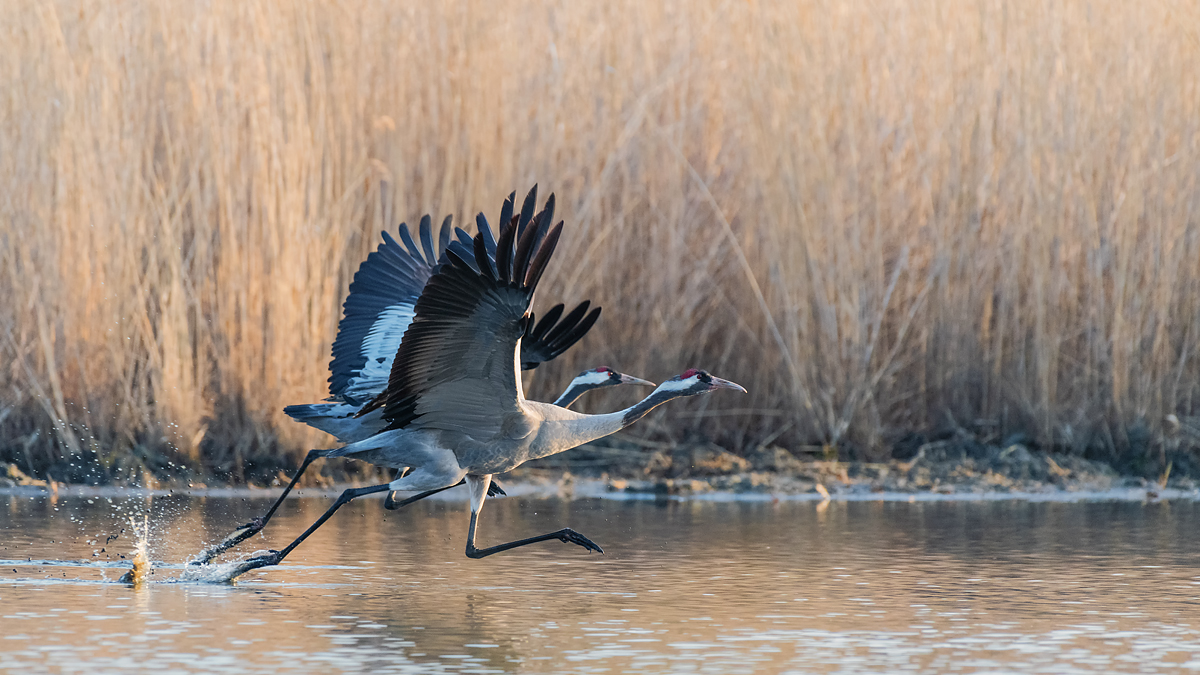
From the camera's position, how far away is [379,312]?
24.1ft

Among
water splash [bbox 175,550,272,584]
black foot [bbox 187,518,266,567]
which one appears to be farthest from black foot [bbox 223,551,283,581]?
black foot [bbox 187,518,266,567]

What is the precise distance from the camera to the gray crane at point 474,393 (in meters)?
5.59

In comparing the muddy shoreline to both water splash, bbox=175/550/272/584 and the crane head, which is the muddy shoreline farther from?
water splash, bbox=175/550/272/584

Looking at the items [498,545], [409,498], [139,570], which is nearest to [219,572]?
[139,570]

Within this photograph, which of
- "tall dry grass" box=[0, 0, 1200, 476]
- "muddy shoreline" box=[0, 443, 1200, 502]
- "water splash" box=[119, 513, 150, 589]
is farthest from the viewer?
"muddy shoreline" box=[0, 443, 1200, 502]

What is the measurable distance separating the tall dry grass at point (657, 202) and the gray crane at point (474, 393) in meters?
2.01

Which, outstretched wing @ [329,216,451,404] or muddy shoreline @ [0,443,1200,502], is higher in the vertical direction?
outstretched wing @ [329,216,451,404]

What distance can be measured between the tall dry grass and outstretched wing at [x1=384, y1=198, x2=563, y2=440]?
2.26m

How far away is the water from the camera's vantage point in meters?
4.82

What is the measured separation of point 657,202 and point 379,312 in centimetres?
265

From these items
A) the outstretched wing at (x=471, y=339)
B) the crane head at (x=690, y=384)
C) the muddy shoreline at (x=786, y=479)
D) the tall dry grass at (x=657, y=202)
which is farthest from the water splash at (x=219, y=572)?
the tall dry grass at (x=657, y=202)

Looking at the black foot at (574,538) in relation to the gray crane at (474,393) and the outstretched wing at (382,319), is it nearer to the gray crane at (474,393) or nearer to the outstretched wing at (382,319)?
the gray crane at (474,393)

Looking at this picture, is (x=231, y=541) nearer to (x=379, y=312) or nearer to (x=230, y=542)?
(x=230, y=542)

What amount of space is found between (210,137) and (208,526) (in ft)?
7.46
